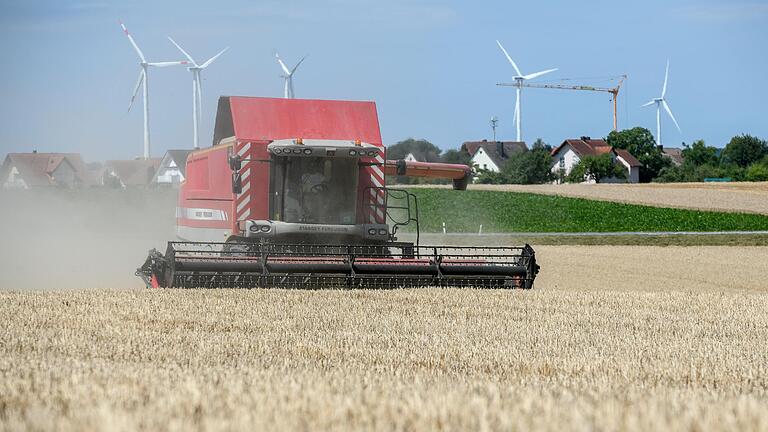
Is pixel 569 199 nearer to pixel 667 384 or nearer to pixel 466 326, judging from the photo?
pixel 466 326

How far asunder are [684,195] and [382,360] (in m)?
57.6

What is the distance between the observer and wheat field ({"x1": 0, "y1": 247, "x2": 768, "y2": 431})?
425 cm

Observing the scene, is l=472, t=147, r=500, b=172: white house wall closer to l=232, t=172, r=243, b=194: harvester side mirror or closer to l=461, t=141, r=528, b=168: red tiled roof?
l=461, t=141, r=528, b=168: red tiled roof

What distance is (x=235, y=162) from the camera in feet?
50.8

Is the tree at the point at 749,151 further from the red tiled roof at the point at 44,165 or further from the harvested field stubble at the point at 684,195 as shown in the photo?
the red tiled roof at the point at 44,165

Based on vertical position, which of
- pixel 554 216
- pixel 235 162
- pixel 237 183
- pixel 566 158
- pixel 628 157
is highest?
pixel 566 158

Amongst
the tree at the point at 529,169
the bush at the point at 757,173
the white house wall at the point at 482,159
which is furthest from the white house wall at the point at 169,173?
the white house wall at the point at 482,159

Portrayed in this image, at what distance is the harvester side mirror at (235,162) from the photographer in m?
15.5

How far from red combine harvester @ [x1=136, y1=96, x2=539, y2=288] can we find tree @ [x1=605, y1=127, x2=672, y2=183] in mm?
116102

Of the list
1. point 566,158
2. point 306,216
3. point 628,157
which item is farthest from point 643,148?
point 306,216

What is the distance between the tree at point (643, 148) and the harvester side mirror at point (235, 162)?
117m

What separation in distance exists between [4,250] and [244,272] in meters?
15.5

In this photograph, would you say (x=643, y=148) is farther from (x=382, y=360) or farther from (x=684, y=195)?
(x=382, y=360)

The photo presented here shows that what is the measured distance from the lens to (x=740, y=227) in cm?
4541
